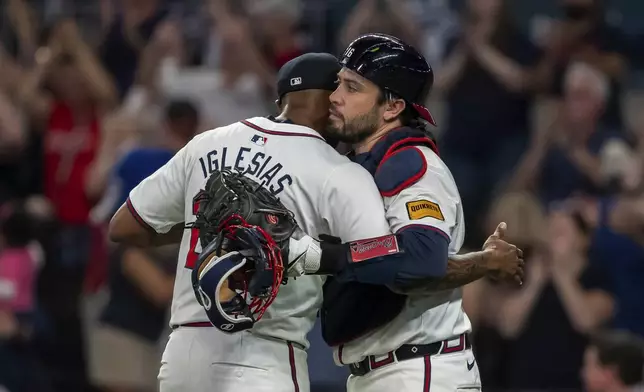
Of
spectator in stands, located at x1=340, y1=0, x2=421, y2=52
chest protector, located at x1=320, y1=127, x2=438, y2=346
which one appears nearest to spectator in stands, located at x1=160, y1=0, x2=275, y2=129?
spectator in stands, located at x1=340, y1=0, x2=421, y2=52

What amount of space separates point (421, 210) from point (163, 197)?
0.93 meters

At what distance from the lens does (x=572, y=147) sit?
834 cm

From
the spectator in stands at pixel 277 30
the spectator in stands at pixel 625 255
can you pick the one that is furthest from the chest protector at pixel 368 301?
the spectator in stands at pixel 277 30

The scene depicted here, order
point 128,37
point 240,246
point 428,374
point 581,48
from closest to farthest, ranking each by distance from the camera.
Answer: point 240,246, point 428,374, point 581,48, point 128,37

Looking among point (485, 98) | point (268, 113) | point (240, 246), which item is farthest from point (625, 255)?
point (240, 246)

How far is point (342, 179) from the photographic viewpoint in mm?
4219

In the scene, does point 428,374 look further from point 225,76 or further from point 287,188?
point 225,76

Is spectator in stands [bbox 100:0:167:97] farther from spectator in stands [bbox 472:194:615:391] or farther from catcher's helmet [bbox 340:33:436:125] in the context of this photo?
catcher's helmet [bbox 340:33:436:125]

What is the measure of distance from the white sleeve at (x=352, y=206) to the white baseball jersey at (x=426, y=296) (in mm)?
55

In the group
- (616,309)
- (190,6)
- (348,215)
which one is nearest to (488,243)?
(348,215)

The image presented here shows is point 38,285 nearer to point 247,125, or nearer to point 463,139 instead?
point 463,139

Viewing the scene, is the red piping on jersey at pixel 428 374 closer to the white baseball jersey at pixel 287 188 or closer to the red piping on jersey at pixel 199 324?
the white baseball jersey at pixel 287 188

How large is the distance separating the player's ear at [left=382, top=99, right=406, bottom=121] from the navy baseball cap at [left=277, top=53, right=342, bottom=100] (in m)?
0.21

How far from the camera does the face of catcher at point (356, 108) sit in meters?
4.44
